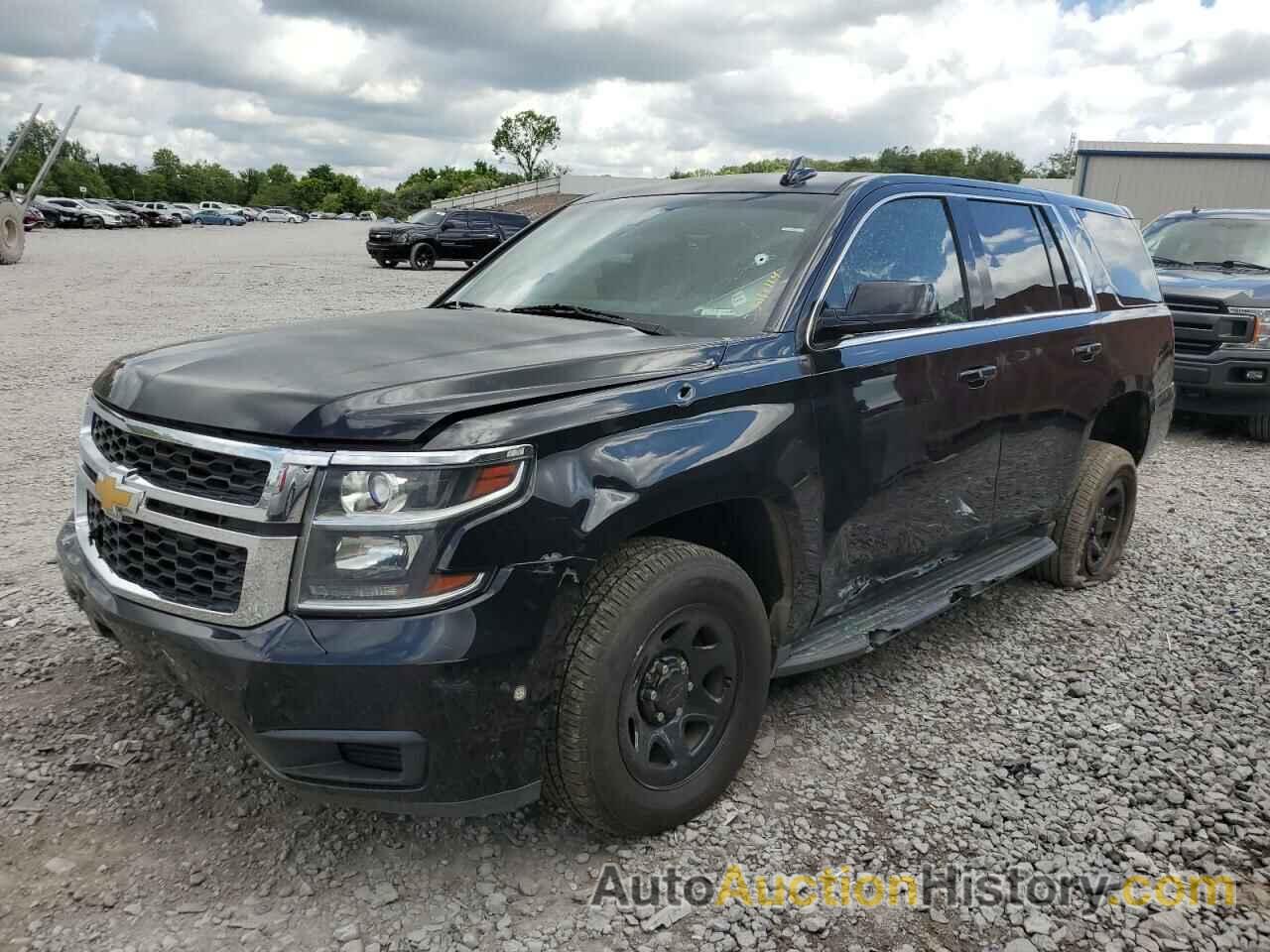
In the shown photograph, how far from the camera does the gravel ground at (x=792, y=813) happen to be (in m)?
2.59

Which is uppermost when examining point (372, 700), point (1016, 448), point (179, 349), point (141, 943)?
point (179, 349)

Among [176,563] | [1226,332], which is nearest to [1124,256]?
[1226,332]

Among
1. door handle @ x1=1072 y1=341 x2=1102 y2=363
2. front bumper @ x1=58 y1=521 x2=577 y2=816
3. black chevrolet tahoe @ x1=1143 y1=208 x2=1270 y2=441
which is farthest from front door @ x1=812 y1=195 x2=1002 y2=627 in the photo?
black chevrolet tahoe @ x1=1143 y1=208 x2=1270 y2=441

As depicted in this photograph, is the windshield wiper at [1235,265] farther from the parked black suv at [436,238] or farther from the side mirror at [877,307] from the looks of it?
the parked black suv at [436,238]

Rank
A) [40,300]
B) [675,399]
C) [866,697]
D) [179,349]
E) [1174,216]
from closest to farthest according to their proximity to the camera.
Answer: [675,399] → [179,349] → [866,697] → [1174,216] → [40,300]

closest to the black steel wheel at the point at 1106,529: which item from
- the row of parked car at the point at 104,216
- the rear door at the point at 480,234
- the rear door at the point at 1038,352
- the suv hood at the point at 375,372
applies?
the rear door at the point at 1038,352

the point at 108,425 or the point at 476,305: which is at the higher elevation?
the point at 476,305

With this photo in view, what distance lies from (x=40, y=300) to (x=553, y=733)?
1688 cm

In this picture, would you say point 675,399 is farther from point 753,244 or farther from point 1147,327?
point 1147,327

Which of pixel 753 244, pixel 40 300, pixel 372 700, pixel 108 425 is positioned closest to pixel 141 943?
pixel 372 700

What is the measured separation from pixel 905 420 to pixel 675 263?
0.98 metres

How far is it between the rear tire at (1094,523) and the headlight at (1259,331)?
420 centimetres

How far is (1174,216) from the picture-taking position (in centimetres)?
1051

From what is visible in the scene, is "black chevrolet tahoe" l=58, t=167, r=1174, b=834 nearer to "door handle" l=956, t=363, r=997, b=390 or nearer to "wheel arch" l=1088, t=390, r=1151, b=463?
"door handle" l=956, t=363, r=997, b=390
